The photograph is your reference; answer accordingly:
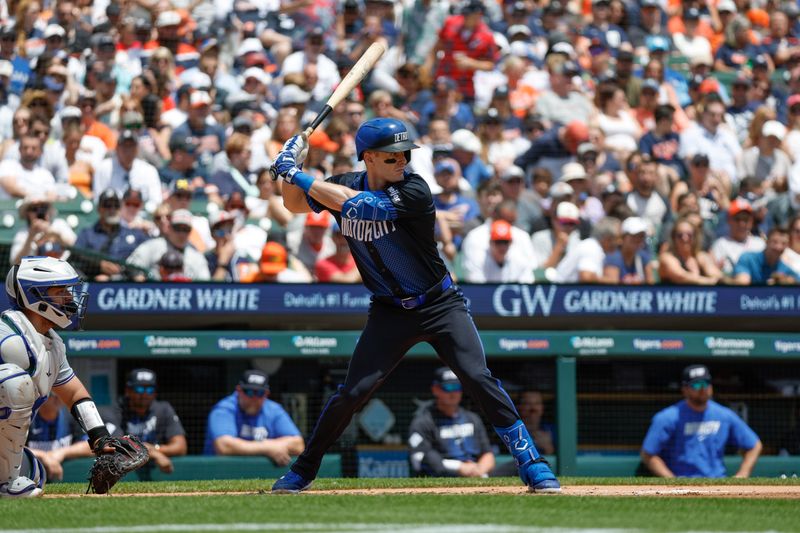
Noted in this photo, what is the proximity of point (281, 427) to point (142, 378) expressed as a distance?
1.03 meters

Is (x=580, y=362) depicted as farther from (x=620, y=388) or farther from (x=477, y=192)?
(x=477, y=192)

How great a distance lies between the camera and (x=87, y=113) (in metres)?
12.2

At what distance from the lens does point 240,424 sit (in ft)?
30.4

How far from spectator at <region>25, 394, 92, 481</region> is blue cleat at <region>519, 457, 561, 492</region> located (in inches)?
150

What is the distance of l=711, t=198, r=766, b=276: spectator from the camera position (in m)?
11.6

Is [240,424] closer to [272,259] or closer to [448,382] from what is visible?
[448,382]

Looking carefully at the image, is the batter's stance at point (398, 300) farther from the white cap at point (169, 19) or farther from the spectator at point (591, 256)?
the white cap at point (169, 19)

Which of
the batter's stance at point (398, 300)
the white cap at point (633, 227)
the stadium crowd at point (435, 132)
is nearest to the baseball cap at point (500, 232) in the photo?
the stadium crowd at point (435, 132)

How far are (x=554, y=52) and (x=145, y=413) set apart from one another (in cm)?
702

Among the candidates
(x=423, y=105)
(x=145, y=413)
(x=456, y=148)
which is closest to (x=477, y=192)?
(x=456, y=148)

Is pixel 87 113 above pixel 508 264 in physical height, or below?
above

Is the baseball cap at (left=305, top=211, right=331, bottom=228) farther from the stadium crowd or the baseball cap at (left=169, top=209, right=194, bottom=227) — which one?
the baseball cap at (left=169, top=209, right=194, bottom=227)

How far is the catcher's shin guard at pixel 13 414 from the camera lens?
6.12 metres

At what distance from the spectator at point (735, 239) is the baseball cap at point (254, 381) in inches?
175
